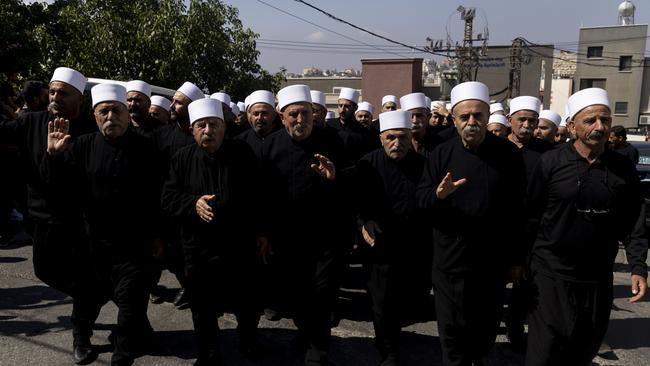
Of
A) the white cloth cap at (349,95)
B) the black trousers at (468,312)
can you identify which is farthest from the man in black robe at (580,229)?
the white cloth cap at (349,95)

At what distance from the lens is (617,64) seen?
39.7 m

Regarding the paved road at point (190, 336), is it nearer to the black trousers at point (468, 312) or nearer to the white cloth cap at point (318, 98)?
the black trousers at point (468, 312)

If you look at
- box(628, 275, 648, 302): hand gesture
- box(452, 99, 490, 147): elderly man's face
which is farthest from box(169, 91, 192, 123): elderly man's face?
box(628, 275, 648, 302): hand gesture

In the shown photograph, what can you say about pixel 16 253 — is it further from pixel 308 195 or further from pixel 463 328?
pixel 463 328

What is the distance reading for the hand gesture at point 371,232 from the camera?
3.76 metres

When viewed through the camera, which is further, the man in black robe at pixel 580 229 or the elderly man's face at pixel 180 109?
the elderly man's face at pixel 180 109

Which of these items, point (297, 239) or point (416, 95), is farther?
point (416, 95)

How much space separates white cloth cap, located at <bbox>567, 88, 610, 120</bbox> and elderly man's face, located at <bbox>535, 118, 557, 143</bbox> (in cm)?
266

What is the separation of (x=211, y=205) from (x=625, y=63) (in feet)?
147

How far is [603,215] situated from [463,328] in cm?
115

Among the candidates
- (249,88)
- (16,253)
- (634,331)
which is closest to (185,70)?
(249,88)

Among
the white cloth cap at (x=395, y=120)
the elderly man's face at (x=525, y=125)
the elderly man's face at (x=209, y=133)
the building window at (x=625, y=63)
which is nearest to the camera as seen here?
the elderly man's face at (x=209, y=133)

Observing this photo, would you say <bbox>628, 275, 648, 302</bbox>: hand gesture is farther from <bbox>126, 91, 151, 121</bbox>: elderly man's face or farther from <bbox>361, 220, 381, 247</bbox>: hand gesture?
<bbox>126, 91, 151, 121</bbox>: elderly man's face

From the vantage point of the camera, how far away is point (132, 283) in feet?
12.0
